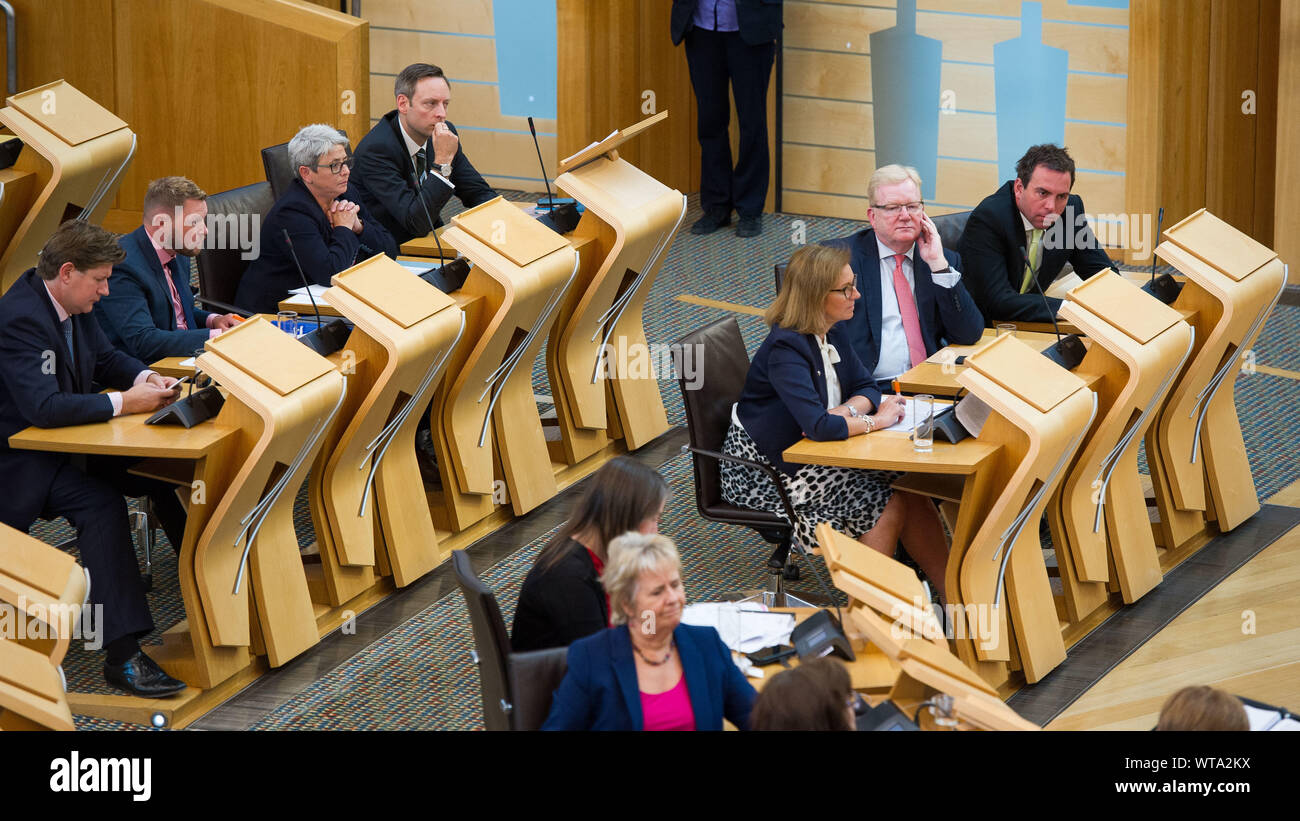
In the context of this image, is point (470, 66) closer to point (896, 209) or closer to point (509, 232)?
point (509, 232)

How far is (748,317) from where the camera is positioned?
7992 millimetres

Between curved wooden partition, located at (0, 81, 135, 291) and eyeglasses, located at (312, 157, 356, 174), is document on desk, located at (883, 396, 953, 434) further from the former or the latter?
curved wooden partition, located at (0, 81, 135, 291)

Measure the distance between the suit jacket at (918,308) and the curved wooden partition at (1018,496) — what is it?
0.75 meters

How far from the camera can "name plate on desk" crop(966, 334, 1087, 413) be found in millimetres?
4660

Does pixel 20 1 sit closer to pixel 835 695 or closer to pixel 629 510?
pixel 629 510

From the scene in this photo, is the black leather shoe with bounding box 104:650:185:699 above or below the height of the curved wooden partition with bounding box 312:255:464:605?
below

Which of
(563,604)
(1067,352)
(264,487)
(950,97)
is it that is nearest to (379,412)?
(264,487)

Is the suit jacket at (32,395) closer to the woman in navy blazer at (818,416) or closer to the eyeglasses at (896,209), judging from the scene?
the woman in navy blazer at (818,416)

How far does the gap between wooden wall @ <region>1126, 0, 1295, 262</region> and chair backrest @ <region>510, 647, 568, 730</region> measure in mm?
5709

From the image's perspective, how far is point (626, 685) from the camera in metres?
3.41

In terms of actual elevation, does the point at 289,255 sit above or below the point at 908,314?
above

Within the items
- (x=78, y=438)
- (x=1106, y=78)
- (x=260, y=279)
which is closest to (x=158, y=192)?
(x=260, y=279)

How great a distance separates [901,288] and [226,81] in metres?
4.61

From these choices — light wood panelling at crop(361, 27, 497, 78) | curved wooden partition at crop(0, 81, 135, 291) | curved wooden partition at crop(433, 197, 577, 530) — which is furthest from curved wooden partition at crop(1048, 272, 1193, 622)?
light wood panelling at crop(361, 27, 497, 78)
